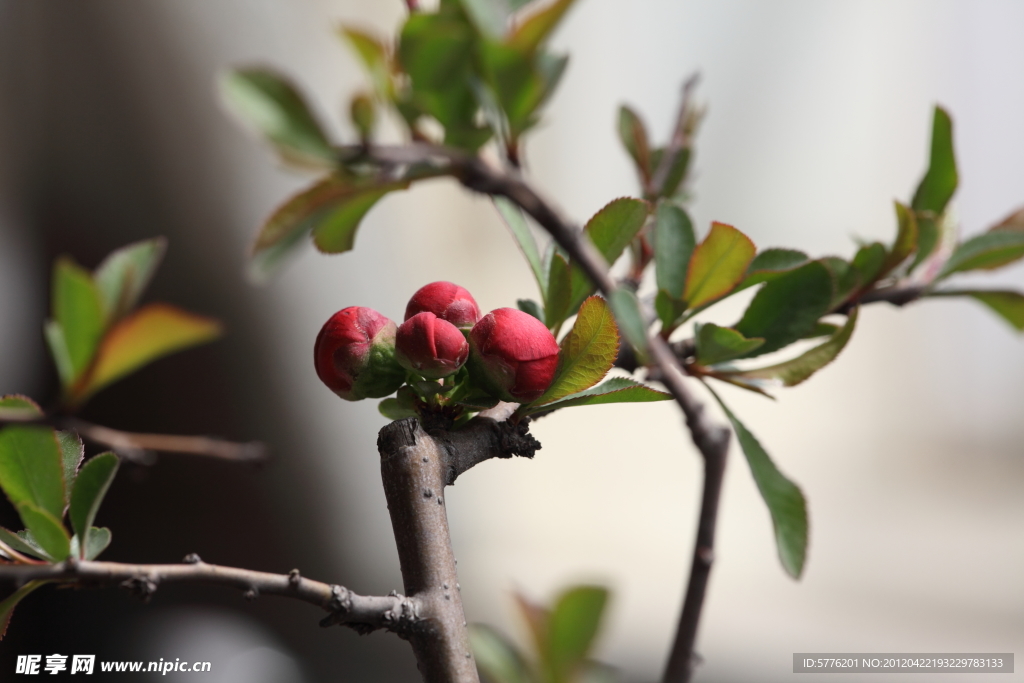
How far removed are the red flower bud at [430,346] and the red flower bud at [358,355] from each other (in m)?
0.02

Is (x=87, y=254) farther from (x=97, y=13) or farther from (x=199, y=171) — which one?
(x=97, y=13)

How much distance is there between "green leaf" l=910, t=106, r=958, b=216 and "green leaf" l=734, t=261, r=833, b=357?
8 cm

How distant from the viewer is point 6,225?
816mm

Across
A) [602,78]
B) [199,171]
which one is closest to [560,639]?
[199,171]

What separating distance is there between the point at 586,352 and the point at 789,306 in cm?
8

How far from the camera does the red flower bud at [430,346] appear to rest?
209mm

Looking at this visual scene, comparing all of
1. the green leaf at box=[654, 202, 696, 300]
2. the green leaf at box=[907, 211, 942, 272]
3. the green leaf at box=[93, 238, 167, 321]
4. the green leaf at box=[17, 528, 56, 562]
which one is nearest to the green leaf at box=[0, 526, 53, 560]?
the green leaf at box=[17, 528, 56, 562]

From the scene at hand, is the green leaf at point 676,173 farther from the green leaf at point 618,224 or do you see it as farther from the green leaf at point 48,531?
the green leaf at point 48,531

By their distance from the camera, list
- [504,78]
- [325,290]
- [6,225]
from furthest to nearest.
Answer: [325,290]
[6,225]
[504,78]

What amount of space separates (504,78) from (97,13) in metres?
1.03

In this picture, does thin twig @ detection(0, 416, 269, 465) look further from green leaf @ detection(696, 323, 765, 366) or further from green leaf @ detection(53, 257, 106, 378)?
green leaf @ detection(696, 323, 765, 366)

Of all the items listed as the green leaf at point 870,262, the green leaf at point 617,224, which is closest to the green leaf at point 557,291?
the green leaf at point 617,224

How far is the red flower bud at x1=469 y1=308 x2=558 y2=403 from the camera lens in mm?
207

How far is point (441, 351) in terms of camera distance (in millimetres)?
209
